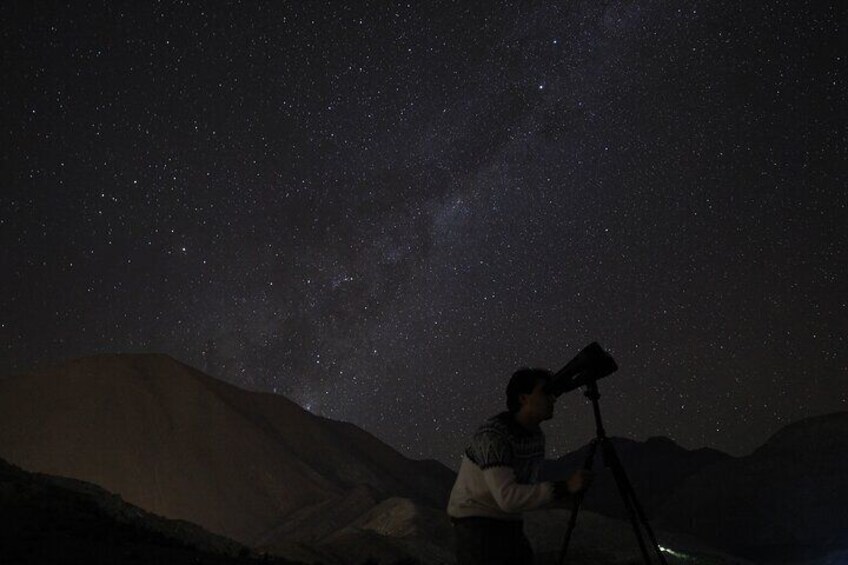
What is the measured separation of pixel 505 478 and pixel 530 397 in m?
0.45

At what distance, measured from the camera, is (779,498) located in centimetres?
5909

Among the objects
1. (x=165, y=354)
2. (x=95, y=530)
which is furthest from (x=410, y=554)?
(x=165, y=354)

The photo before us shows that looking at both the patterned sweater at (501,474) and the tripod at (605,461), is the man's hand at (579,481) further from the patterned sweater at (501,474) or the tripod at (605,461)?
the tripod at (605,461)

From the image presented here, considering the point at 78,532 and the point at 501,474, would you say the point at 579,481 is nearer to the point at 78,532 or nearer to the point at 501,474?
the point at 501,474

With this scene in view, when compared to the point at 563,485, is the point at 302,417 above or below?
above

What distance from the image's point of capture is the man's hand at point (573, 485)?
3314mm

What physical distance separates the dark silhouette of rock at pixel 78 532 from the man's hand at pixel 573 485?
740cm

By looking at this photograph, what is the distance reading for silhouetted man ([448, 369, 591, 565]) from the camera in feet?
11.0

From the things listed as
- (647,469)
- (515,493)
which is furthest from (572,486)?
(647,469)

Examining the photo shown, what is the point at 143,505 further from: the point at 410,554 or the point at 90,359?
the point at 410,554

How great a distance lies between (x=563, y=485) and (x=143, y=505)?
4829 centimetres

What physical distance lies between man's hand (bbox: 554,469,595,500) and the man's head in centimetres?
33

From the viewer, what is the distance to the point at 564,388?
3678mm

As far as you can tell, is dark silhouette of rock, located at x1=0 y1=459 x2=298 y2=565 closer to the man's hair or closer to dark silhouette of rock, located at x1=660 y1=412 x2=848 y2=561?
the man's hair
